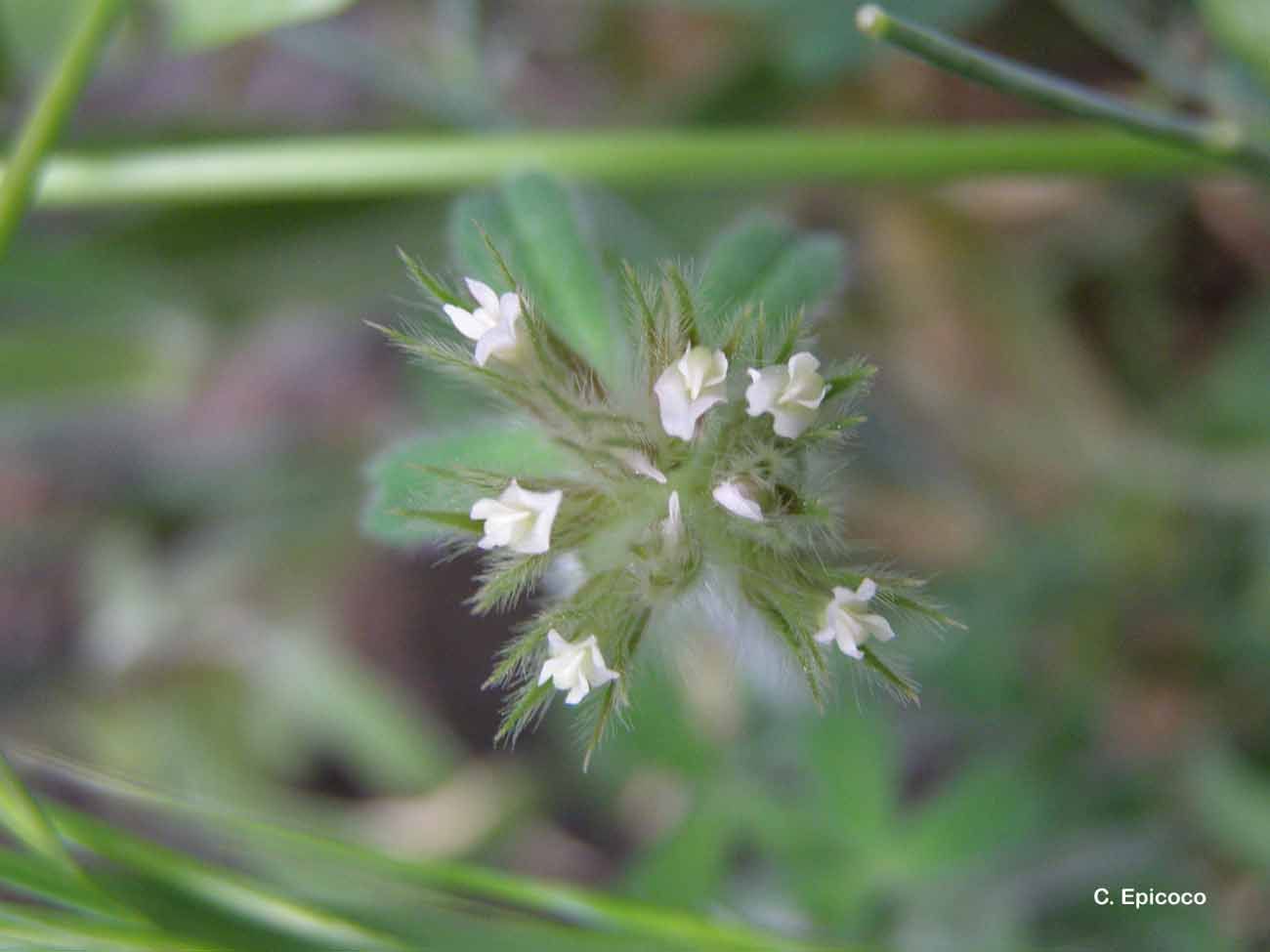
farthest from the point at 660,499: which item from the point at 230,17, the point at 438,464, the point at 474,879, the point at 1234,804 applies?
the point at 1234,804

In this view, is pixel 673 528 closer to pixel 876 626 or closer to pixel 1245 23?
pixel 876 626

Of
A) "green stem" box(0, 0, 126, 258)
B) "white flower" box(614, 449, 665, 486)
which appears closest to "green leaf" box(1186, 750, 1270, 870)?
"white flower" box(614, 449, 665, 486)

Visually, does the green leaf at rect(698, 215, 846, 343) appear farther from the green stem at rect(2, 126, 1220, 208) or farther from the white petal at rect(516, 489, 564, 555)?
the green stem at rect(2, 126, 1220, 208)

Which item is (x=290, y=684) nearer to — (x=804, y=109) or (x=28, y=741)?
(x=28, y=741)

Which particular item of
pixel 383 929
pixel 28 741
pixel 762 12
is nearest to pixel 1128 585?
pixel 762 12

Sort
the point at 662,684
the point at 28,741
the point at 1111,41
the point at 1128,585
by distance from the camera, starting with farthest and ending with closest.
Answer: the point at 28,741, the point at 1128,585, the point at 662,684, the point at 1111,41
